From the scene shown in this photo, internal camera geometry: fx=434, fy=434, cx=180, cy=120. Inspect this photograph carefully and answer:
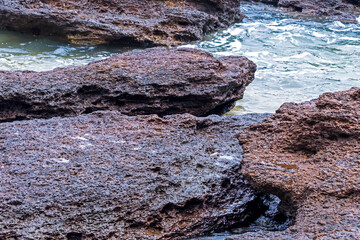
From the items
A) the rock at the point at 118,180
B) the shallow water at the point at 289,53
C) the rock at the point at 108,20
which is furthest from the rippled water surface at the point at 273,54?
the rock at the point at 118,180

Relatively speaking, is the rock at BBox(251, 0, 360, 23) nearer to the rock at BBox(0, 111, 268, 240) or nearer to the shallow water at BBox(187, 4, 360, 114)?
the shallow water at BBox(187, 4, 360, 114)

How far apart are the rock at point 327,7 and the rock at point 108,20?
5798 mm

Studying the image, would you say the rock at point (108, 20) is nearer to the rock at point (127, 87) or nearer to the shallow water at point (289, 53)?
the shallow water at point (289, 53)

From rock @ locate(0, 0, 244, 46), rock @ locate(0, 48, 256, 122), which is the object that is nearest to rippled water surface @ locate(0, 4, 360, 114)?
rock @ locate(0, 0, 244, 46)

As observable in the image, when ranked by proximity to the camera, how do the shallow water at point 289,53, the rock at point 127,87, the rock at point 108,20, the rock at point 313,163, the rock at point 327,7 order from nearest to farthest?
1. the rock at point 313,163
2. the rock at point 127,87
3. the shallow water at point 289,53
4. the rock at point 108,20
5. the rock at point 327,7

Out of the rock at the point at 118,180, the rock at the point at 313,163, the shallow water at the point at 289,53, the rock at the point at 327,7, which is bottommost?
the shallow water at the point at 289,53

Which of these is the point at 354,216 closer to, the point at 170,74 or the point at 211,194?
the point at 211,194

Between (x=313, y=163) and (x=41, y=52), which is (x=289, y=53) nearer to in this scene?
(x=41, y=52)

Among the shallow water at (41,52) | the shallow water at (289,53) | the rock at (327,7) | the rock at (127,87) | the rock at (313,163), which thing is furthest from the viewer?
the rock at (327,7)

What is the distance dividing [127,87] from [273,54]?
5421 millimetres

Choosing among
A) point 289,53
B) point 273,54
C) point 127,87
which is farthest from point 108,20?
point 127,87

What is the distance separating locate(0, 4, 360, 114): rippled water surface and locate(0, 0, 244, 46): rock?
23cm

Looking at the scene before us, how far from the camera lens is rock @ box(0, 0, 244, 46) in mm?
7816

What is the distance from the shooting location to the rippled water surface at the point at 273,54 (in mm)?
6376
